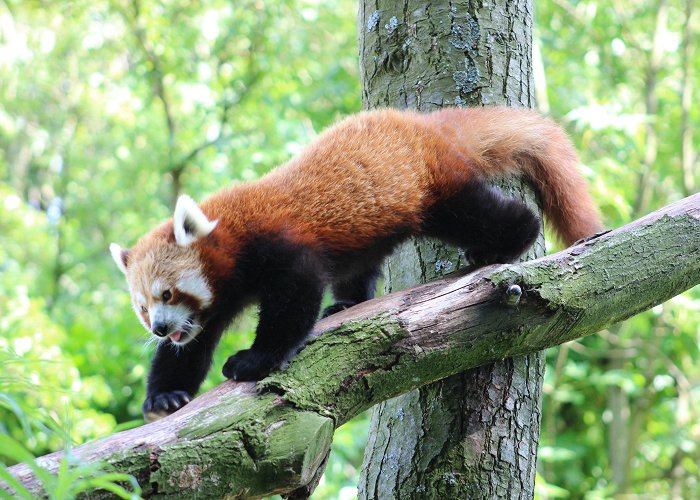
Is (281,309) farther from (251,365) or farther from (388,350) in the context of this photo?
(388,350)

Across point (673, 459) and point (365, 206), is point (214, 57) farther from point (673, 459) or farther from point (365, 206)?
point (673, 459)

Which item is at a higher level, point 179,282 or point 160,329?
point 179,282

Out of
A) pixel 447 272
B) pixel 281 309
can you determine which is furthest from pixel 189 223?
pixel 447 272

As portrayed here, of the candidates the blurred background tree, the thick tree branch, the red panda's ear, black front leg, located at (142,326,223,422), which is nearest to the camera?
the thick tree branch

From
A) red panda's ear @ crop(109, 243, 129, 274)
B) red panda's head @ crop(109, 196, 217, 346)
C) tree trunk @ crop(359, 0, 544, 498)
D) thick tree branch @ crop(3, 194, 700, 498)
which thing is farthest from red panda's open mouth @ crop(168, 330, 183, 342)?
tree trunk @ crop(359, 0, 544, 498)

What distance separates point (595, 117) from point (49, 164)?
8238 mm

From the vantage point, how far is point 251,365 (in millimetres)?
2072

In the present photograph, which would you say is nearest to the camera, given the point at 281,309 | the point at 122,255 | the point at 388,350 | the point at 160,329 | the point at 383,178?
the point at 388,350

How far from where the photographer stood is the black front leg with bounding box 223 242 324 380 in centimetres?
211

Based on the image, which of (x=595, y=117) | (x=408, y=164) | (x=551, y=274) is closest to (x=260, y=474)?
(x=551, y=274)

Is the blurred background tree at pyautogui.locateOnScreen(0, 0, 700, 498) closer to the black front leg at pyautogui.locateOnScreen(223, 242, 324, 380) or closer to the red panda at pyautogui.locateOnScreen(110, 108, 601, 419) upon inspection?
the red panda at pyautogui.locateOnScreen(110, 108, 601, 419)

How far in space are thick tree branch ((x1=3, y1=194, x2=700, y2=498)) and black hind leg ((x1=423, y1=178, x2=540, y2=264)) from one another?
0.35m

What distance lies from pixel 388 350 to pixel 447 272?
71 cm

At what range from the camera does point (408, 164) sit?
2.63 metres
